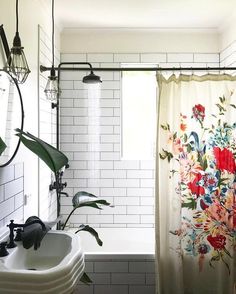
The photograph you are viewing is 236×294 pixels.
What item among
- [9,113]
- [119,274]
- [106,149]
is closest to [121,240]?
[119,274]

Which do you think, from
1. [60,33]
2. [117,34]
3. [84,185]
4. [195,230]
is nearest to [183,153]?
[195,230]

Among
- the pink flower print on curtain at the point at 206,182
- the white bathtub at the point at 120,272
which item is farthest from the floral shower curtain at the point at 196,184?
the white bathtub at the point at 120,272

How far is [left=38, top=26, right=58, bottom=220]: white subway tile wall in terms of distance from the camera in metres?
2.50

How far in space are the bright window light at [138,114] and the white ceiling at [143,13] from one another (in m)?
0.55

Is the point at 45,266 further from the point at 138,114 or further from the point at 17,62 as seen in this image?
the point at 138,114

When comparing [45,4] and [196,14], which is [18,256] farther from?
[196,14]

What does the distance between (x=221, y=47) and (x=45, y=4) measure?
181 centimetres

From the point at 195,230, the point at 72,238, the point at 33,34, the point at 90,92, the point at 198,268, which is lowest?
the point at 198,268

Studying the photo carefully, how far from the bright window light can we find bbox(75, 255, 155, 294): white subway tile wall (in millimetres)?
1230

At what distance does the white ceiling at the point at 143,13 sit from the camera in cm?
261

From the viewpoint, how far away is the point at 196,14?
2.88 m

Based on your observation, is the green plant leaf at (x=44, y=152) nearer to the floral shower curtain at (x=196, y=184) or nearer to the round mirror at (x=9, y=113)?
the round mirror at (x=9, y=113)

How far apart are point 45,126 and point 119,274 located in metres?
1.36

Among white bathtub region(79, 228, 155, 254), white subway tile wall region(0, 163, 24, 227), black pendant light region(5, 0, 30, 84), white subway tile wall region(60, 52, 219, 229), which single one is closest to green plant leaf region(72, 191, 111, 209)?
white subway tile wall region(0, 163, 24, 227)
